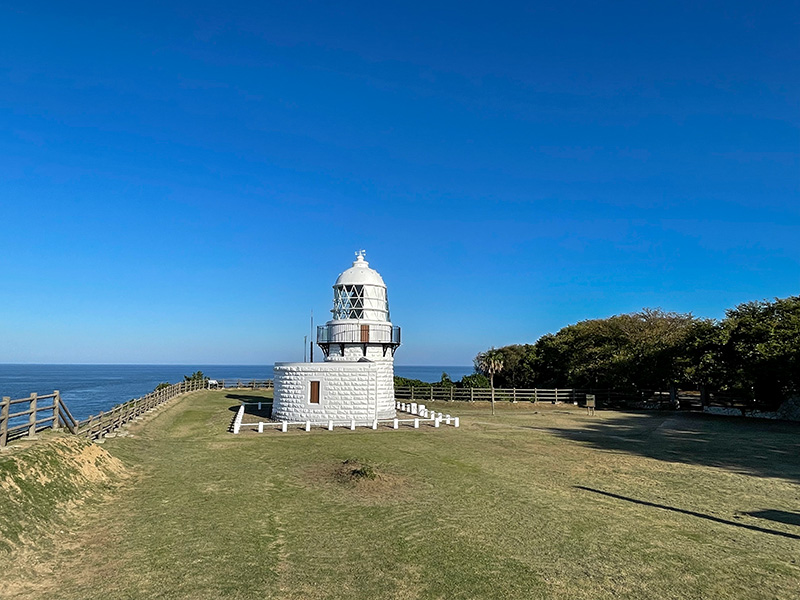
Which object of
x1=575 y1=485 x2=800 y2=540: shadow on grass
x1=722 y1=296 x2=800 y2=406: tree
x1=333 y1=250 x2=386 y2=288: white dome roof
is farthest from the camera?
x1=333 y1=250 x2=386 y2=288: white dome roof

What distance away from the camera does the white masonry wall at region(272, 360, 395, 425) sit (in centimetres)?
2769

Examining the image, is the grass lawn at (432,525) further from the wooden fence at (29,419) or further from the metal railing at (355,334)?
the metal railing at (355,334)

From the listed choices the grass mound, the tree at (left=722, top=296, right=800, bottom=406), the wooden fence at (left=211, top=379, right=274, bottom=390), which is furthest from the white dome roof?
the wooden fence at (left=211, top=379, right=274, bottom=390)

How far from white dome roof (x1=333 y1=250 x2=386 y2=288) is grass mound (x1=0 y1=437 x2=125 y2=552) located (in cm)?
1943

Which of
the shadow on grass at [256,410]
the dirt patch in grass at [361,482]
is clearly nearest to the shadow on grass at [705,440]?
the dirt patch in grass at [361,482]

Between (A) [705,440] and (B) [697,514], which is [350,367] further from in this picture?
(B) [697,514]

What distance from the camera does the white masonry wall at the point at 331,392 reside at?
90.8 feet

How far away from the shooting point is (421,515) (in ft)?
38.9

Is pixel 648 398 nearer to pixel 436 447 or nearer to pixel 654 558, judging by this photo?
pixel 436 447

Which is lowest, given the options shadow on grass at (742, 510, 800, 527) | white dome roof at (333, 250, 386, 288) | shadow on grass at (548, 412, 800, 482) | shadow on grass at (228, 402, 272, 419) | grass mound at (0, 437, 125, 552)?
shadow on grass at (228, 402, 272, 419)

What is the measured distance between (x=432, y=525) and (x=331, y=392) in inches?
678

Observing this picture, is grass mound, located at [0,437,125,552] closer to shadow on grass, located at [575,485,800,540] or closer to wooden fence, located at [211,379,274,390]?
shadow on grass, located at [575,485,800,540]

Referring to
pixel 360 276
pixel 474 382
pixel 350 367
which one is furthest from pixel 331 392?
pixel 474 382

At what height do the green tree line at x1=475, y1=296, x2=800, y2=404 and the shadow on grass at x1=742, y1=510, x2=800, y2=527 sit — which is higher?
the green tree line at x1=475, y1=296, x2=800, y2=404
